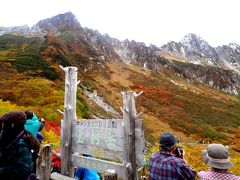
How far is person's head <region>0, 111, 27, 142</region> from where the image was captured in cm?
388

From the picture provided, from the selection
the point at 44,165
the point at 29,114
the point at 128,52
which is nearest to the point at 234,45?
the point at 128,52

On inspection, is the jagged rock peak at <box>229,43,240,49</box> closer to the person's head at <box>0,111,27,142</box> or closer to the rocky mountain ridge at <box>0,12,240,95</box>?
the rocky mountain ridge at <box>0,12,240,95</box>

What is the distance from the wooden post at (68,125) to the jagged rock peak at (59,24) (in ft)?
251

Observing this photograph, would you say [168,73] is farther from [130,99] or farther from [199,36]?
[199,36]

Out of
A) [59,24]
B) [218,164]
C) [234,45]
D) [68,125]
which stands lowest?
[68,125]

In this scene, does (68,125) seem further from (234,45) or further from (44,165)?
(234,45)

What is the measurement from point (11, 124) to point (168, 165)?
6.46 feet

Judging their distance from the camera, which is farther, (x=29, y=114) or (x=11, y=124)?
(x=29, y=114)

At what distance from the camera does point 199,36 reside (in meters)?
154

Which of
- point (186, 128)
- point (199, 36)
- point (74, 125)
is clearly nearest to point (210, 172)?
point (74, 125)

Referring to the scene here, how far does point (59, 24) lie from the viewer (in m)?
86.8

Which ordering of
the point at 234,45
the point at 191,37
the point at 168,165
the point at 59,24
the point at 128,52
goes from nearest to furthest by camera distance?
the point at 168,165, the point at 59,24, the point at 128,52, the point at 191,37, the point at 234,45

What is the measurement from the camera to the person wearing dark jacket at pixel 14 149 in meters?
3.79

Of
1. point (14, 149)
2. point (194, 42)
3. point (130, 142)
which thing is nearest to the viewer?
point (14, 149)
